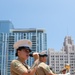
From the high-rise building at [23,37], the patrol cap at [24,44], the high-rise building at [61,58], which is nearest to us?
the patrol cap at [24,44]

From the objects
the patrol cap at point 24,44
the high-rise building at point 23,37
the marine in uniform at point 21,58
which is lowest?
the marine in uniform at point 21,58

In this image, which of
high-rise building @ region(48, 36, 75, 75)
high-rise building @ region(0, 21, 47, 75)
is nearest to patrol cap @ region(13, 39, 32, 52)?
high-rise building @ region(0, 21, 47, 75)

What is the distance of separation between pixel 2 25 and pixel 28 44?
151310 mm

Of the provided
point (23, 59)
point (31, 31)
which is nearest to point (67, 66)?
point (23, 59)

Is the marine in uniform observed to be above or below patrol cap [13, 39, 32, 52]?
below

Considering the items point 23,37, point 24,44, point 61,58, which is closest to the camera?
point 24,44

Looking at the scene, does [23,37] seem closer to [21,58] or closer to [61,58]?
[61,58]

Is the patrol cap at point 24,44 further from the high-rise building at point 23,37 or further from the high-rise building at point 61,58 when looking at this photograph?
the high-rise building at point 61,58

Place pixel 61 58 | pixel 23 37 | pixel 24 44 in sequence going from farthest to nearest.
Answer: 1. pixel 61 58
2. pixel 23 37
3. pixel 24 44

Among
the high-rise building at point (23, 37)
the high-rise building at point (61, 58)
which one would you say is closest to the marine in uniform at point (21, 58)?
the high-rise building at point (23, 37)

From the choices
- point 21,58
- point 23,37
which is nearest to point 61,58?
point 23,37

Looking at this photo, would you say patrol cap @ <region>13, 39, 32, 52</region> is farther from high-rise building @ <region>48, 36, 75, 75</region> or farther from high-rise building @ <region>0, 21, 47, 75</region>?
high-rise building @ <region>48, 36, 75, 75</region>

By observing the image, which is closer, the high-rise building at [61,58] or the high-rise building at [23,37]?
the high-rise building at [23,37]

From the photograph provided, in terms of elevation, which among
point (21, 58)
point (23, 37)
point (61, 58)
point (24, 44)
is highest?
point (23, 37)
